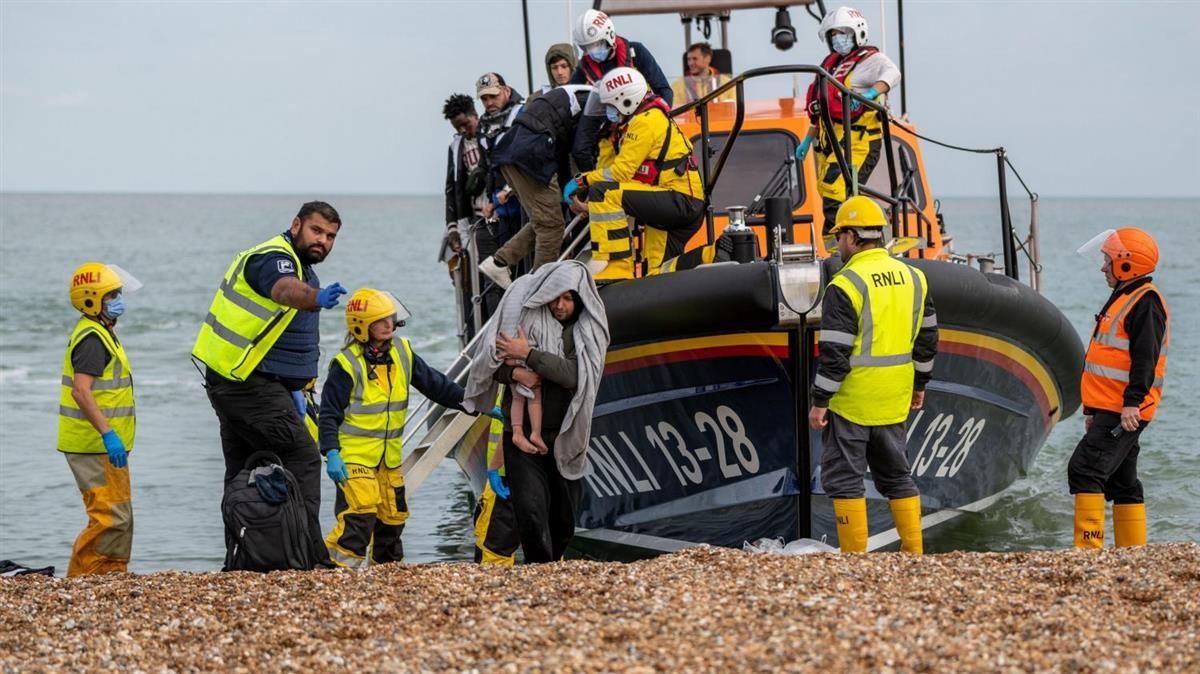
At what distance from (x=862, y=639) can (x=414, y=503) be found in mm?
7712

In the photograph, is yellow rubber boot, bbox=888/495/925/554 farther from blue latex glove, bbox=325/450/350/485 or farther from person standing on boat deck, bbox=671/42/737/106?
person standing on boat deck, bbox=671/42/737/106

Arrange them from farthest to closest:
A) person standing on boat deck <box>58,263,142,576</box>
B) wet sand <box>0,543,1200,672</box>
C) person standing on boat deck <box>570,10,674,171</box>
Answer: person standing on boat deck <box>570,10,674,171</box>
person standing on boat deck <box>58,263,142,576</box>
wet sand <box>0,543,1200,672</box>

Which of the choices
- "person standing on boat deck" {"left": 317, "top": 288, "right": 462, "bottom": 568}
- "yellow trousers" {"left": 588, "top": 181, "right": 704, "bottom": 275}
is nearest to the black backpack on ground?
"person standing on boat deck" {"left": 317, "top": 288, "right": 462, "bottom": 568}

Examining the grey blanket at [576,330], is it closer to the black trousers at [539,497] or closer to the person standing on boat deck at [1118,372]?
the black trousers at [539,497]

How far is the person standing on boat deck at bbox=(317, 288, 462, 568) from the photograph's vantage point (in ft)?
19.7

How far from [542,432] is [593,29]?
7.43ft

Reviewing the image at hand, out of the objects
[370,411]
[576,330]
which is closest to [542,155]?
[576,330]

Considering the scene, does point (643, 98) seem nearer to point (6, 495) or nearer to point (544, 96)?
point (544, 96)

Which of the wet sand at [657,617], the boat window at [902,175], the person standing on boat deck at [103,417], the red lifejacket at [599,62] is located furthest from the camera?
the boat window at [902,175]

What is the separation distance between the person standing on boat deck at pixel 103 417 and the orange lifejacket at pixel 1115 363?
3837 millimetres

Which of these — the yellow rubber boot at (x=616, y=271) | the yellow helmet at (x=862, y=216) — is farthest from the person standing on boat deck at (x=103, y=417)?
the yellow helmet at (x=862, y=216)

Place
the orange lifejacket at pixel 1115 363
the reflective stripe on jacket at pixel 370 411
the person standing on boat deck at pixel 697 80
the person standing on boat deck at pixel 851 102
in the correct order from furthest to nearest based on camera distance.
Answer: the person standing on boat deck at pixel 697 80 < the person standing on boat deck at pixel 851 102 < the reflective stripe on jacket at pixel 370 411 < the orange lifejacket at pixel 1115 363

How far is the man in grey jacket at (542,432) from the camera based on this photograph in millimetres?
5836

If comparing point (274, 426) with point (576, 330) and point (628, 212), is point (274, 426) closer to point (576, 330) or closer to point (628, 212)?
point (576, 330)
